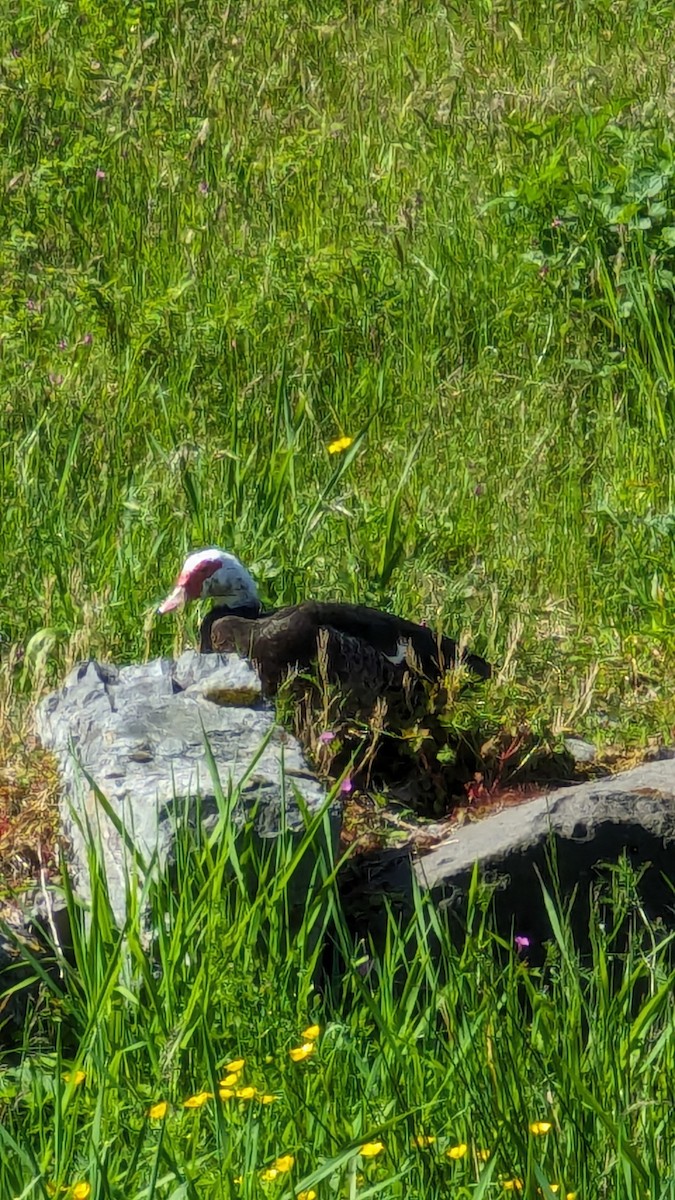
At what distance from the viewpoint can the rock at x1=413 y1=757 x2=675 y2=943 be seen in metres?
3.51

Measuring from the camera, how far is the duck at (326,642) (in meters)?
4.16

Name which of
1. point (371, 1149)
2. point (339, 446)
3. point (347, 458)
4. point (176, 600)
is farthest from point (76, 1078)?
point (339, 446)

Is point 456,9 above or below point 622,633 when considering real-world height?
above

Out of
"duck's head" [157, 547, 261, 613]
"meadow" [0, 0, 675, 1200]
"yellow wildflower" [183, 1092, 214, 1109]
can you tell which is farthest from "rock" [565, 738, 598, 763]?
"yellow wildflower" [183, 1092, 214, 1109]

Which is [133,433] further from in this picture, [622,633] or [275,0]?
[275,0]

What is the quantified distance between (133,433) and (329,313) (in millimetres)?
1052

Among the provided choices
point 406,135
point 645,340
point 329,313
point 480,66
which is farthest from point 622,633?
point 480,66

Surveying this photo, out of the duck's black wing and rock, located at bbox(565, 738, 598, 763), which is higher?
the duck's black wing

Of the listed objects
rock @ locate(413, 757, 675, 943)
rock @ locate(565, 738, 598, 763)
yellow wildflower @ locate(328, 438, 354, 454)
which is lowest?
rock @ locate(565, 738, 598, 763)

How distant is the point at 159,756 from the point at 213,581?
3.47 ft

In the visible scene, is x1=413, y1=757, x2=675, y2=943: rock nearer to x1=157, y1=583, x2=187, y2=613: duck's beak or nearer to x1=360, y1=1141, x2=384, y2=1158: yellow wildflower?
x1=360, y1=1141, x2=384, y2=1158: yellow wildflower

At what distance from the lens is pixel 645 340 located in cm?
611

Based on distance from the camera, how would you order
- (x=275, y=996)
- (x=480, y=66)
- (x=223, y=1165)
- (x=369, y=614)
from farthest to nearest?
(x=480, y=66)
(x=369, y=614)
(x=275, y=996)
(x=223, y=1165)

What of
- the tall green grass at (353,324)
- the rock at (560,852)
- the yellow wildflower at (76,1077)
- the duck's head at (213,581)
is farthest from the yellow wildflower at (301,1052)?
the duck's head at (213,581)
